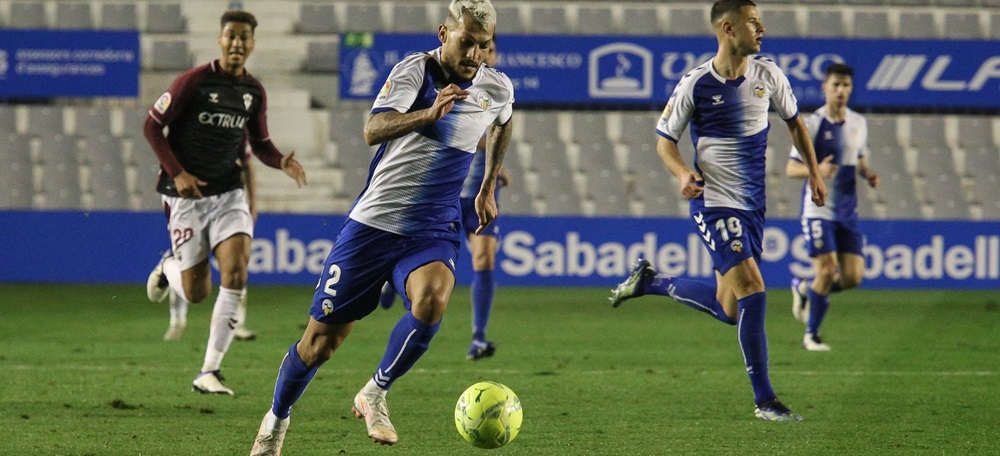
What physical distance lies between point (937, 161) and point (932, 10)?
2013 millimetres

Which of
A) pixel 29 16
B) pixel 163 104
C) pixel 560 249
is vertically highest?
pixel 29 16

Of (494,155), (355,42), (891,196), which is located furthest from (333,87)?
(494,155)

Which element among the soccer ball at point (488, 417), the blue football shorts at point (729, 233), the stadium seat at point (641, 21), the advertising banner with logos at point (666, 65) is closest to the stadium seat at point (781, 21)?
the advertising banner with logos at point (666, 65)

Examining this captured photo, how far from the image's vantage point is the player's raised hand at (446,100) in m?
4.21

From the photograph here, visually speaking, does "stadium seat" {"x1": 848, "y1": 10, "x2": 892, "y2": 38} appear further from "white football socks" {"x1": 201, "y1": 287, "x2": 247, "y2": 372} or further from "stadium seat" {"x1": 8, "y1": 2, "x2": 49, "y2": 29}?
"white football socks" {"x1": 201, "y1": 287, "x2": 247, "y2": 372}

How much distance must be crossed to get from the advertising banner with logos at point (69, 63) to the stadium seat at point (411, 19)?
330 cm

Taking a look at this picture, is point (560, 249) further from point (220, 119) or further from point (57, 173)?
point (220, 119)

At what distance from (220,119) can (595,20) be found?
10.7m

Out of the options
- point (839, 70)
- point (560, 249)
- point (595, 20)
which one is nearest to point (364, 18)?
point (595, 20)

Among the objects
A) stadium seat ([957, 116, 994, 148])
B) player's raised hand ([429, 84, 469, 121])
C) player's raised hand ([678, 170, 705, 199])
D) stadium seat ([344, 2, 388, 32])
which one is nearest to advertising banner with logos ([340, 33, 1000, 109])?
stadium seat ([957, 116, 994, 148])

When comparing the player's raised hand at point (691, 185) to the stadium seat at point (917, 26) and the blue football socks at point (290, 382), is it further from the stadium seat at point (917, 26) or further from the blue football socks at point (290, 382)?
the stadium seat at point (917, 26)

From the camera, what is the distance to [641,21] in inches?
667

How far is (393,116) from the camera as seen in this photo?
14.2ft

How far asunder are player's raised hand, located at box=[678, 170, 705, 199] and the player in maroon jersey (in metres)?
2.01
